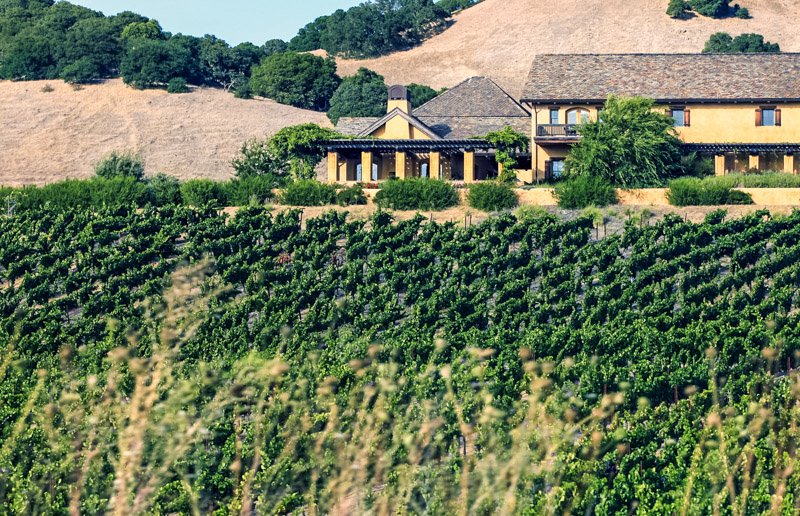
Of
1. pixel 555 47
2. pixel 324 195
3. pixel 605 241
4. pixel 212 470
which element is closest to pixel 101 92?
pixel 555 47

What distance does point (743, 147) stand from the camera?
4759cm

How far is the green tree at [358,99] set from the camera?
81.6m

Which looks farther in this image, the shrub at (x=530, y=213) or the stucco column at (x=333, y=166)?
the stucco column at (x=333, y=166)

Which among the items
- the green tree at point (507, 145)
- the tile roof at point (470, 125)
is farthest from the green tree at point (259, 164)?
the green tree at point (507, 145)

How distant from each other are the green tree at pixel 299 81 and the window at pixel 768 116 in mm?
48684

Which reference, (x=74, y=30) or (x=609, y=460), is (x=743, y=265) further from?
(x=74, y=30)

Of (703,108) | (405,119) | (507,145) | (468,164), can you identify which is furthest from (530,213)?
(703,108)

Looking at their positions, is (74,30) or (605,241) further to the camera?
(74,30)

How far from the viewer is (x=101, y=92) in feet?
299

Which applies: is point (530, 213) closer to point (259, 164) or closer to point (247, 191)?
point (247, 191)

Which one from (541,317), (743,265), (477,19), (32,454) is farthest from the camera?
(477,19)

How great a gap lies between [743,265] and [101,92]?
238 feet

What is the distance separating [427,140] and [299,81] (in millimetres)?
46465

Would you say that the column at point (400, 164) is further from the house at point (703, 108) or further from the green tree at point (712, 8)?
the green tree at point (712, 8)
